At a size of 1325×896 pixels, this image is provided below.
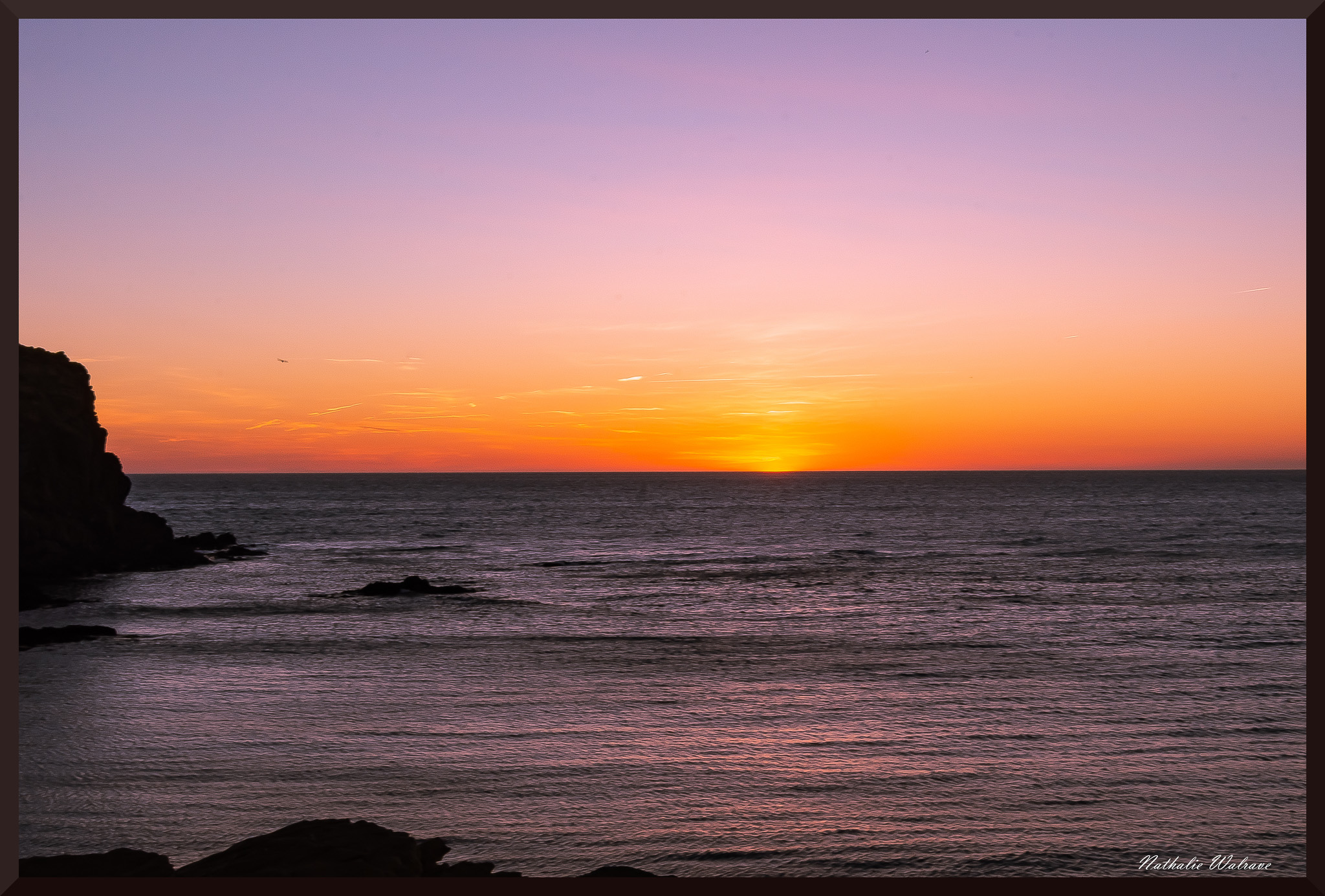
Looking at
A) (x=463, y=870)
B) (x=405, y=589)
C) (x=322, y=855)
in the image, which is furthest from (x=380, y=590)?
(x=463, y=870)

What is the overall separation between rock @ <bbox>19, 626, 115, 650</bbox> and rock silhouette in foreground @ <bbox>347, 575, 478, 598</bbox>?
12230 millimetres

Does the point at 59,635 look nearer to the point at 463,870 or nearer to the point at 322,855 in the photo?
the point at 322,855

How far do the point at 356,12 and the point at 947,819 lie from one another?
11755 millimetres

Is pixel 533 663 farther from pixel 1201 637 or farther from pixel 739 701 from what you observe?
pixel 1201 637

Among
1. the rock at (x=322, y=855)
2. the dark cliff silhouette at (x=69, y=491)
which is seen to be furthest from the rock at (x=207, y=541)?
the rock at (x=322, y=855)

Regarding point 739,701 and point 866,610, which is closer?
point 739,701

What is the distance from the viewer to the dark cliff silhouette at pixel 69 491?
44.3m

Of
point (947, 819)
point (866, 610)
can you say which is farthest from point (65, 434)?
point (947, 819)

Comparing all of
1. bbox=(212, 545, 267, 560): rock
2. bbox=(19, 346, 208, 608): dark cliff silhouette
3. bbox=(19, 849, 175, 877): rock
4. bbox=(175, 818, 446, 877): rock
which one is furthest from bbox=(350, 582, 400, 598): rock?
bbox=(175, 818, 446, 877): rock

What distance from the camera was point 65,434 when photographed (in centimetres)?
4631
